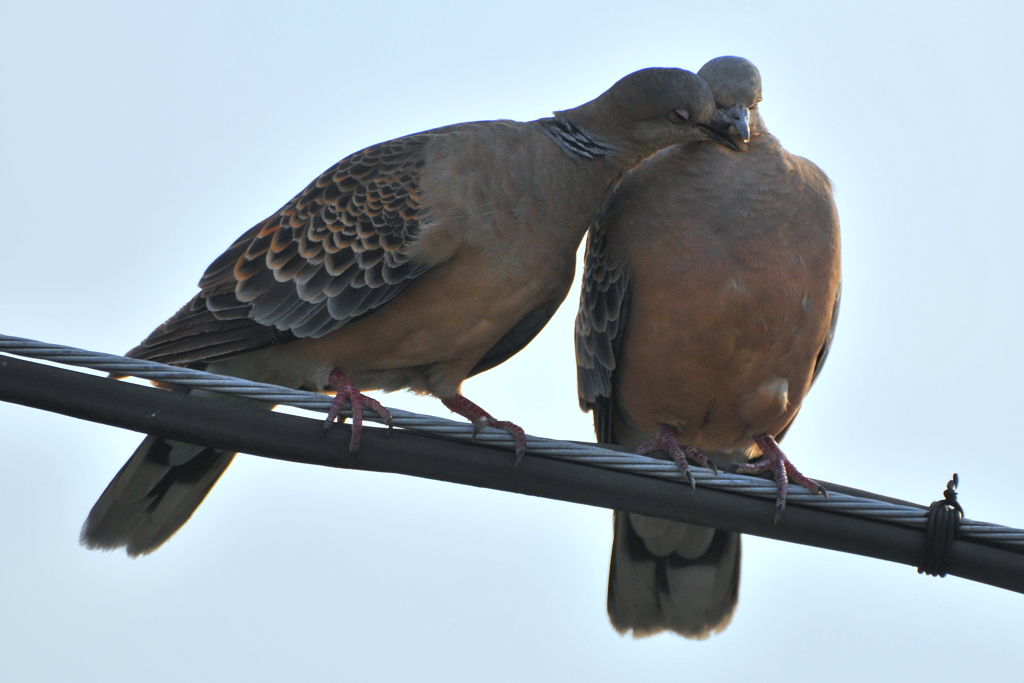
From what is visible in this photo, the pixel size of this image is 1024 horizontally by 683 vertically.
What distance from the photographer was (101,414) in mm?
2725

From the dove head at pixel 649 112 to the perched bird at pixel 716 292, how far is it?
0.24 ft

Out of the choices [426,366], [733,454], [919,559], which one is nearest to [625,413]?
[733,454]

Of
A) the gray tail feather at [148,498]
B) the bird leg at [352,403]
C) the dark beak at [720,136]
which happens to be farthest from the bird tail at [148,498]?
the dark beak at [720,136]

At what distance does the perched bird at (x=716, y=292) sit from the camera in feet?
13.2

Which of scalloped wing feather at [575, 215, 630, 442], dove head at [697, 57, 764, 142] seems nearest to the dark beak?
dove head at [697, 57, 764, 142]

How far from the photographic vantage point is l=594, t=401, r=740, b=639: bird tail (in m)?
4.87

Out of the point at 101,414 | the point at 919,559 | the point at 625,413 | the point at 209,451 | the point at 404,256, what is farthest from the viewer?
the point at 625,413

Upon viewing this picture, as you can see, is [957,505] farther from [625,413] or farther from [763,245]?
[625,413]

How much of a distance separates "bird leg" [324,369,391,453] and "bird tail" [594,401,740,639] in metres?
1.30

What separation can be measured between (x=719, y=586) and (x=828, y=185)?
1.89 m

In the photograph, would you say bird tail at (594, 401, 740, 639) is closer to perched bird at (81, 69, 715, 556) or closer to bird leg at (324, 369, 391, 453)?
perched bird at (81, 69, 715, 556)

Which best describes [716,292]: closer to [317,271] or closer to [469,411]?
[469,411]

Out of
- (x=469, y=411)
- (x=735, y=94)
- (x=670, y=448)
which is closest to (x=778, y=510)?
(x=670, y=448)

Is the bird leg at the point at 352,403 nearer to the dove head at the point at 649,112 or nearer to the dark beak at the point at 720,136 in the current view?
the dove head at the point at 649,112
